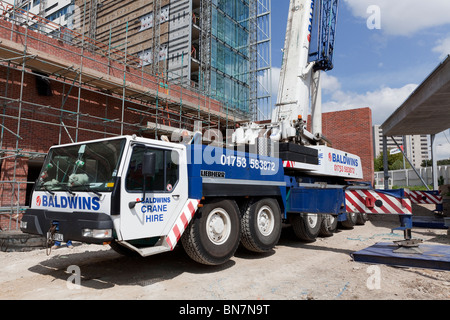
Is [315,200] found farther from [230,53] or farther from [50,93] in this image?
[230,53]

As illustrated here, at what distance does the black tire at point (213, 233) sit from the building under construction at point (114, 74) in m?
6.39

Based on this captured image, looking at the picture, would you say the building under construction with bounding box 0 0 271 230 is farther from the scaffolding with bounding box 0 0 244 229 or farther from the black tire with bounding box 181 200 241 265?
the black tire with bounding box 181 200 241 265

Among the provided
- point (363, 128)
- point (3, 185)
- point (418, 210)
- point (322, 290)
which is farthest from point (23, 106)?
point (363, 128)

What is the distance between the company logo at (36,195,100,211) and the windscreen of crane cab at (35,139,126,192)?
0.14 m

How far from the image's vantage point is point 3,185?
32.9 feet

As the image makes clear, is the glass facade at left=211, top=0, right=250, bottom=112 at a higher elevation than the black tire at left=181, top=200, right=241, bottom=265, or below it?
higher

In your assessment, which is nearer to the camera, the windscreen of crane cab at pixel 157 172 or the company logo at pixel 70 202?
the company logo at pixel 70 202

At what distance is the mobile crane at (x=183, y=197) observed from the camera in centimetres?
446

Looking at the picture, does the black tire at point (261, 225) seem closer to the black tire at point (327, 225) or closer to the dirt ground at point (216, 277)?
the dirt ground at point (216, 277)

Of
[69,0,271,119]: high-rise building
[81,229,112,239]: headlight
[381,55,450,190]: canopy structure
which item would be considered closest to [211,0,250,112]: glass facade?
[69,0,271,119]: high-rise building

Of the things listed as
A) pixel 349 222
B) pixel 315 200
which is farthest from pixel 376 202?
pixel 349 222

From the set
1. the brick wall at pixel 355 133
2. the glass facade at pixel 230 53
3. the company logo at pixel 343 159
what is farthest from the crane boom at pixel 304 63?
the glass facade at pixel 230 53

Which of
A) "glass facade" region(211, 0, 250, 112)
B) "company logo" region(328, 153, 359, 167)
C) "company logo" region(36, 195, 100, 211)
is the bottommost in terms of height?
"company logo" region(36, 195, 100, 211)

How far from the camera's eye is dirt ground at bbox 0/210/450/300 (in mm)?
4398
